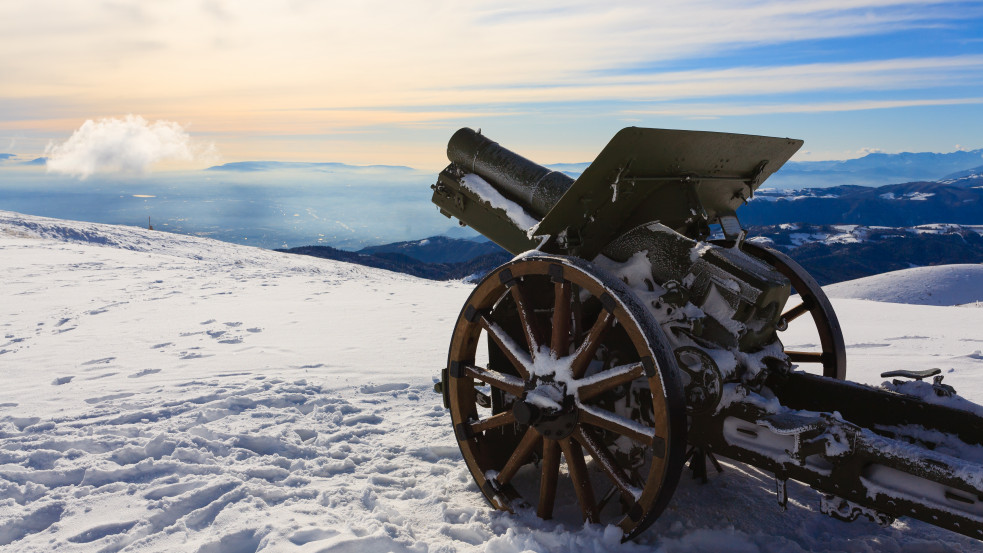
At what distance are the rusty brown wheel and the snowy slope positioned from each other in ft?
110

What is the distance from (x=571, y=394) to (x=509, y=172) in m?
2.26

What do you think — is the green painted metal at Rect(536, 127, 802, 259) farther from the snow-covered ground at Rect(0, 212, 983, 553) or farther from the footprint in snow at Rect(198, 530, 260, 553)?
the footprint in snow at Rect(198, 530, 260, 553)

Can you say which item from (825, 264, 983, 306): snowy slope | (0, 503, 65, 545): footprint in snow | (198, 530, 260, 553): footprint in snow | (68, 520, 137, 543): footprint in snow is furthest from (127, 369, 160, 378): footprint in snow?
(825, 264, 983, 306): snowy slope

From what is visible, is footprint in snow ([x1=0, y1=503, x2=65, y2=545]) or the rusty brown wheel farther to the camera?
footprint in snow ([x1=0, y1=503, x2=65, y2=545])

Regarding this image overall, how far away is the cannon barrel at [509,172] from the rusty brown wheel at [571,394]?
101cm

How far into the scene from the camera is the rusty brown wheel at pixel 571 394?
9.77ft

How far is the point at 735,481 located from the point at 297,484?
299cm

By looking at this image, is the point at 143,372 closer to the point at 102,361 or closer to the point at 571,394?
the point at 102,361

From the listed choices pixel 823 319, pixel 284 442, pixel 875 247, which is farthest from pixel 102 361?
pixel 875 247

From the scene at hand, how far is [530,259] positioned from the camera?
3.46 meters

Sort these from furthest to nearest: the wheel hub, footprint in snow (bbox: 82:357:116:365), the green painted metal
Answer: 1. footprint in snow (bbox: 82:357:116:365)
2. the green painted metal
3. the wheel hub

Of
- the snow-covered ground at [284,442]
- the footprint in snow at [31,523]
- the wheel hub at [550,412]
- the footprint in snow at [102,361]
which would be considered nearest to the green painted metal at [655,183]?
the wheel hub at [550,412]

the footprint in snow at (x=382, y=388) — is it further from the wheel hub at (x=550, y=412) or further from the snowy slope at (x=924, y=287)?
the snowy slope at (x=924, y=287)

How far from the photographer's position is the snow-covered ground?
357 centimetres
